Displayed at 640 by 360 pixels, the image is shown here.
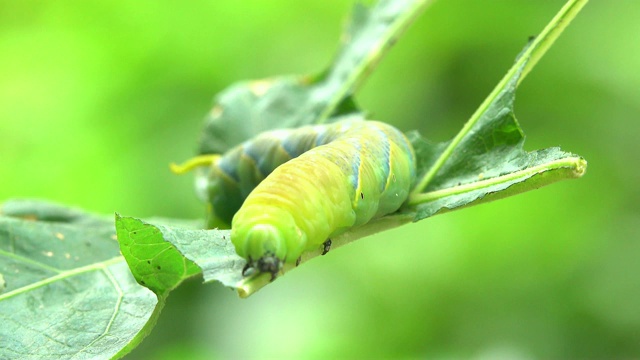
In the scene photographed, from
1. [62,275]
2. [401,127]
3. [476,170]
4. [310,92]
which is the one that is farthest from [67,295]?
[401,127]

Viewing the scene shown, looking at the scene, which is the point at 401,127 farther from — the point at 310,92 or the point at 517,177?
the point at 517,177

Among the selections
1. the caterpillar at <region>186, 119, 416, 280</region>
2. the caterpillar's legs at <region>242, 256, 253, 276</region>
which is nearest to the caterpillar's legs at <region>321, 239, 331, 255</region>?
the caterpillar at <region>186, 119, 416, 280</region>

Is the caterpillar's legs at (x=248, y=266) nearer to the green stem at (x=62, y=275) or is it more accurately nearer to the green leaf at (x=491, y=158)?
the green leaf at (x=491, y=158)

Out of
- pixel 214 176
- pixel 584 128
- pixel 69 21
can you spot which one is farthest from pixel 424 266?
pixel 69 21

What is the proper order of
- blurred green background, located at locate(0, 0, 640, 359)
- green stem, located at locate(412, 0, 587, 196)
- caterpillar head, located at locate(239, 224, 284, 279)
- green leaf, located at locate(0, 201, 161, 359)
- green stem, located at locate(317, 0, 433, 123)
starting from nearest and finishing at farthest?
caterpillar head, located at locate(239, 224, 284, 279)
green leaf, located at locate(0, 201, 161, 359)
green stem, located at locate(412, 0, 587, 196)
green stem, located at locate(317, 0, 433, 123)
blurred green background, located at locate(0, 0, 640, 359)

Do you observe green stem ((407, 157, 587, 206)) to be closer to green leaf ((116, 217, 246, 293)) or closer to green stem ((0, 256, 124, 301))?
green leaf ((116, 217, 246, 293))

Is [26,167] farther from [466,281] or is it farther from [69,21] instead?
[466,281]
